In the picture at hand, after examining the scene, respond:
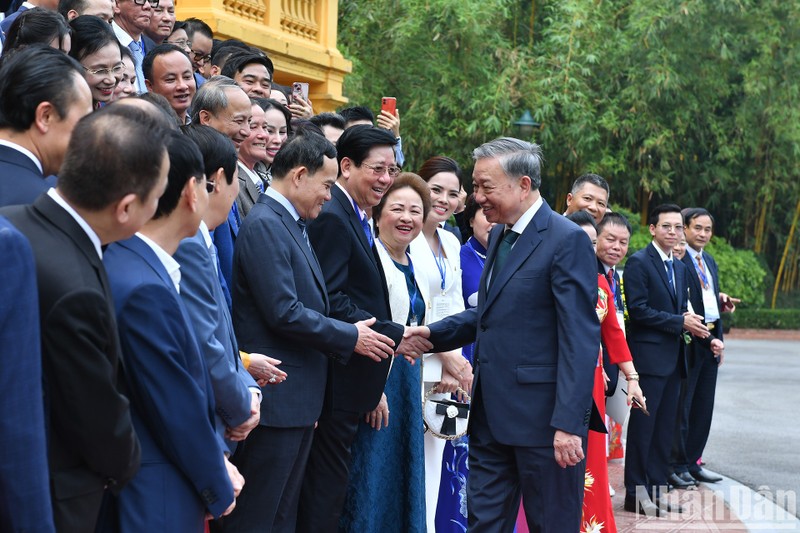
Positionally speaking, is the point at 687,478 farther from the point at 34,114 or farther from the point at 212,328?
the point at 34,114

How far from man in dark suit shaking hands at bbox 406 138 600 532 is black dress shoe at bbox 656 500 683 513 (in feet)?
9.95

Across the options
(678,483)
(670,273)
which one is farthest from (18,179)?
(678,483)

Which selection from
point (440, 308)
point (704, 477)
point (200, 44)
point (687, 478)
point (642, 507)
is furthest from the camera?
point (704, 477)

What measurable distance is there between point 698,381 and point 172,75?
17.7 feet

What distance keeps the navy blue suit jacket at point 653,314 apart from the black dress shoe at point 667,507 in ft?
3.06

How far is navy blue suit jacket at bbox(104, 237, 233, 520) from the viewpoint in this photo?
9.09ft

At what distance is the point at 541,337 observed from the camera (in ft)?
15.5

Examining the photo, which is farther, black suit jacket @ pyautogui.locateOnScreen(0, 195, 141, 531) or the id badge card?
the id badge card

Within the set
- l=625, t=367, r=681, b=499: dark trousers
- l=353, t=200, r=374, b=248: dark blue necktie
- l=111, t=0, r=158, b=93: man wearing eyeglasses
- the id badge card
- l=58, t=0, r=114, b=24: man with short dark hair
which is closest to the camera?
l=353, t=200, r=374, b=248: dark blue necktie

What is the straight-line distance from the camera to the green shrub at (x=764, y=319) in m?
25.8

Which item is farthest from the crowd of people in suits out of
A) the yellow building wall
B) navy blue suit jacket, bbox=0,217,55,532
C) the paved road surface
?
the yellow building wall

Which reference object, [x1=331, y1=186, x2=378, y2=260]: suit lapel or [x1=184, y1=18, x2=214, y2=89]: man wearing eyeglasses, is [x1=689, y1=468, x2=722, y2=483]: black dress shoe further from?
[x1=184, y1=18, x2=214, y2=89]: man wearing eyeglasses

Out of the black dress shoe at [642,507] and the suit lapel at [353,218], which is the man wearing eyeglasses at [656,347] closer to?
the black dress shoe at [642,507]

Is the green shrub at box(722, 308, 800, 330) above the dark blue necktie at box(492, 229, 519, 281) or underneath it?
underneath
